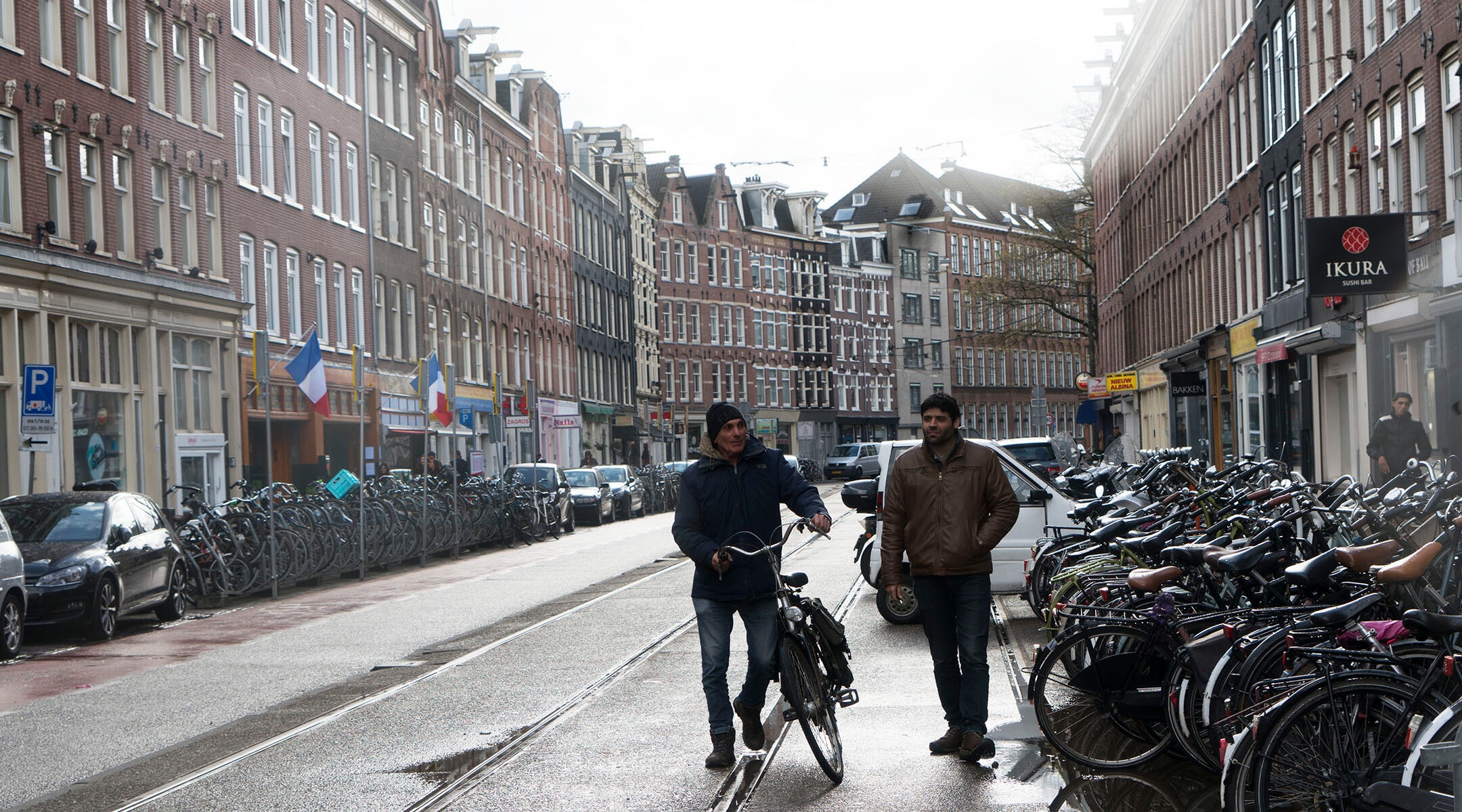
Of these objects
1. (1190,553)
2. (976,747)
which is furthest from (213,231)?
(1190,553)

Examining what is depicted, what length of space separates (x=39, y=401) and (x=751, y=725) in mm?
13265

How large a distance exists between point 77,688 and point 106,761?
3.81 meters

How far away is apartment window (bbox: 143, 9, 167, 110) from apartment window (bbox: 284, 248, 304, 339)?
700 cm

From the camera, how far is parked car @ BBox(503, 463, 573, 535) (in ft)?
121

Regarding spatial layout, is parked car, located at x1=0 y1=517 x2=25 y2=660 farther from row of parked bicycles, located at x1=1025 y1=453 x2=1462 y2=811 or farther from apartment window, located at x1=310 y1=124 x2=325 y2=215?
apartment window, located at x1=310 y1=124 x2=325 y2=215

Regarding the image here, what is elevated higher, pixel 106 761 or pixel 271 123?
pixel 271 123

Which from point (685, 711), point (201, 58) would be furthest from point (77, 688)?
point (201, 58)

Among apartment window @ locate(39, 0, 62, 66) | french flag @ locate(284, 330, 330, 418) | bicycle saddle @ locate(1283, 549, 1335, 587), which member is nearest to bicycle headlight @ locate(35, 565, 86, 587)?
french flag @ locate(284, 330, 330, 418)

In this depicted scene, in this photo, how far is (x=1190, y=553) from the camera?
777 centimetres

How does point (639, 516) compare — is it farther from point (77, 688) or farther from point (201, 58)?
point (77, 688)

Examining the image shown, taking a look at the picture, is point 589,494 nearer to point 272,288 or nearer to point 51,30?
point 272,288

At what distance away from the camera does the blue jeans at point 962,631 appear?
28.0 ft

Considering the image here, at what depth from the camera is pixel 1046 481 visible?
52.6 ft

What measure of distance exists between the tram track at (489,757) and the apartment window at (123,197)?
58.3 ft
